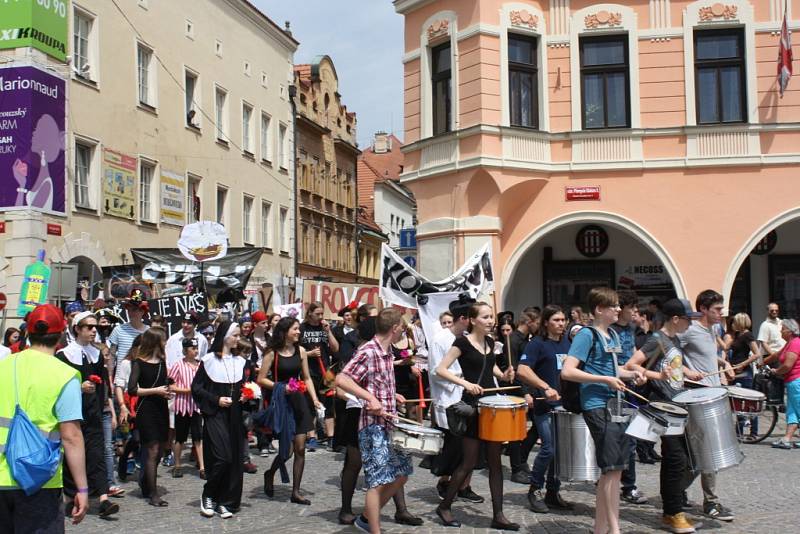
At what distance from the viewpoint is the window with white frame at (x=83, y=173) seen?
23781 mm

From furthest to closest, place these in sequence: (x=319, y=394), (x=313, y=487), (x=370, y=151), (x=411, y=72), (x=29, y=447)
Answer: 1. (x=370, y=151)
2. (x=411, y=72)
3. (x=319, y=394)
4. (x=313, y=487)
5. (x=29, y=447)

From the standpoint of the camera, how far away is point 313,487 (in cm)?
1024

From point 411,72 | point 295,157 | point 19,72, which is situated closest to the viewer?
point 411,72

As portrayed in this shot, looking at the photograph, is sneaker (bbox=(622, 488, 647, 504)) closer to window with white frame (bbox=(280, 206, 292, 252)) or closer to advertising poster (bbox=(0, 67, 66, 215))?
advertising poster (bbox=(0, 67, 66, 215))

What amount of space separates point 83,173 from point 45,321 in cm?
2063

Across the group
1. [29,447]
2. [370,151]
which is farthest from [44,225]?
[370,151]

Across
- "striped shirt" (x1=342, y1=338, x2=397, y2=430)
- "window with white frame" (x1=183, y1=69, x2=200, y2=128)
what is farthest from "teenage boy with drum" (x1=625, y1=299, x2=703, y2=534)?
"window with white frame" (x1=183, y1=69, x2=200, y2=128)

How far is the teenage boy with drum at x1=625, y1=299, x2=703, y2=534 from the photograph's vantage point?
25.4ft

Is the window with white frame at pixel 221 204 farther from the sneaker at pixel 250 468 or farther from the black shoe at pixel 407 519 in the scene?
the black shoe at pixel 407 519

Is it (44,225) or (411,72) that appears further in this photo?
(44,225)

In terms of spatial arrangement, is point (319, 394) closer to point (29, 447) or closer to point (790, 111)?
point (29, 447)

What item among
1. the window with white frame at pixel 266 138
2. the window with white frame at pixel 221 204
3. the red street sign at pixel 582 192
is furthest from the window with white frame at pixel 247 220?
the red street sign at pixel 582 192

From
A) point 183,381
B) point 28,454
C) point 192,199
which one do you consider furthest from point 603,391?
point 192,199

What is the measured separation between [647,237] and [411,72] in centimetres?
613
